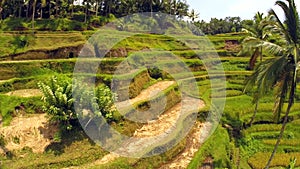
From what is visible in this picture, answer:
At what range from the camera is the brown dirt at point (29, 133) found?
50.5 ft

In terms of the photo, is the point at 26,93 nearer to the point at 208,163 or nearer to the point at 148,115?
the point at 148,115

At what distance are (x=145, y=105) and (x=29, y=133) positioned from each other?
6662 mm

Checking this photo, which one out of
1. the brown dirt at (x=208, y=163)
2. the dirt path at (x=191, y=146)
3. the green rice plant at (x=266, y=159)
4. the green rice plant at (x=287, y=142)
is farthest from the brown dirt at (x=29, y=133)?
the green rice plant at (x=287, y=142)

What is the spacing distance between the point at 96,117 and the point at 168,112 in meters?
6.02

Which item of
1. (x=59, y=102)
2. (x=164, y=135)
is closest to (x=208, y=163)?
(x=164, y=135)

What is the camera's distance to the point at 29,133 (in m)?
16.2

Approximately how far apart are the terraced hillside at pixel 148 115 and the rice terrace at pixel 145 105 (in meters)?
0.06

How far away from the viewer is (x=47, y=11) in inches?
1874

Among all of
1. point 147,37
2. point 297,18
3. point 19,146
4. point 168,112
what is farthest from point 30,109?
point 147,37

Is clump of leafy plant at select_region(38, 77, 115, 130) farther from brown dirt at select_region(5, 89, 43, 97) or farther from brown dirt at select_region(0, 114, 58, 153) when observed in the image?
brown dirt at select_region(5, 89, 43, 97)

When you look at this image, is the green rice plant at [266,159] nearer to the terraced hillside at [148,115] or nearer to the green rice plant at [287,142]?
the terraced hillside at [148,115]

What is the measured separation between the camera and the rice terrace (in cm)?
1289

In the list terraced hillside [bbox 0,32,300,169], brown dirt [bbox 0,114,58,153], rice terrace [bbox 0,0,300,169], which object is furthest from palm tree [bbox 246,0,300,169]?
brown dirt [bbox 0,114,58,153]

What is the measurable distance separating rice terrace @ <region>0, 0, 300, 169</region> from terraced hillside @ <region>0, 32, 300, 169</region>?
0.06 meters
